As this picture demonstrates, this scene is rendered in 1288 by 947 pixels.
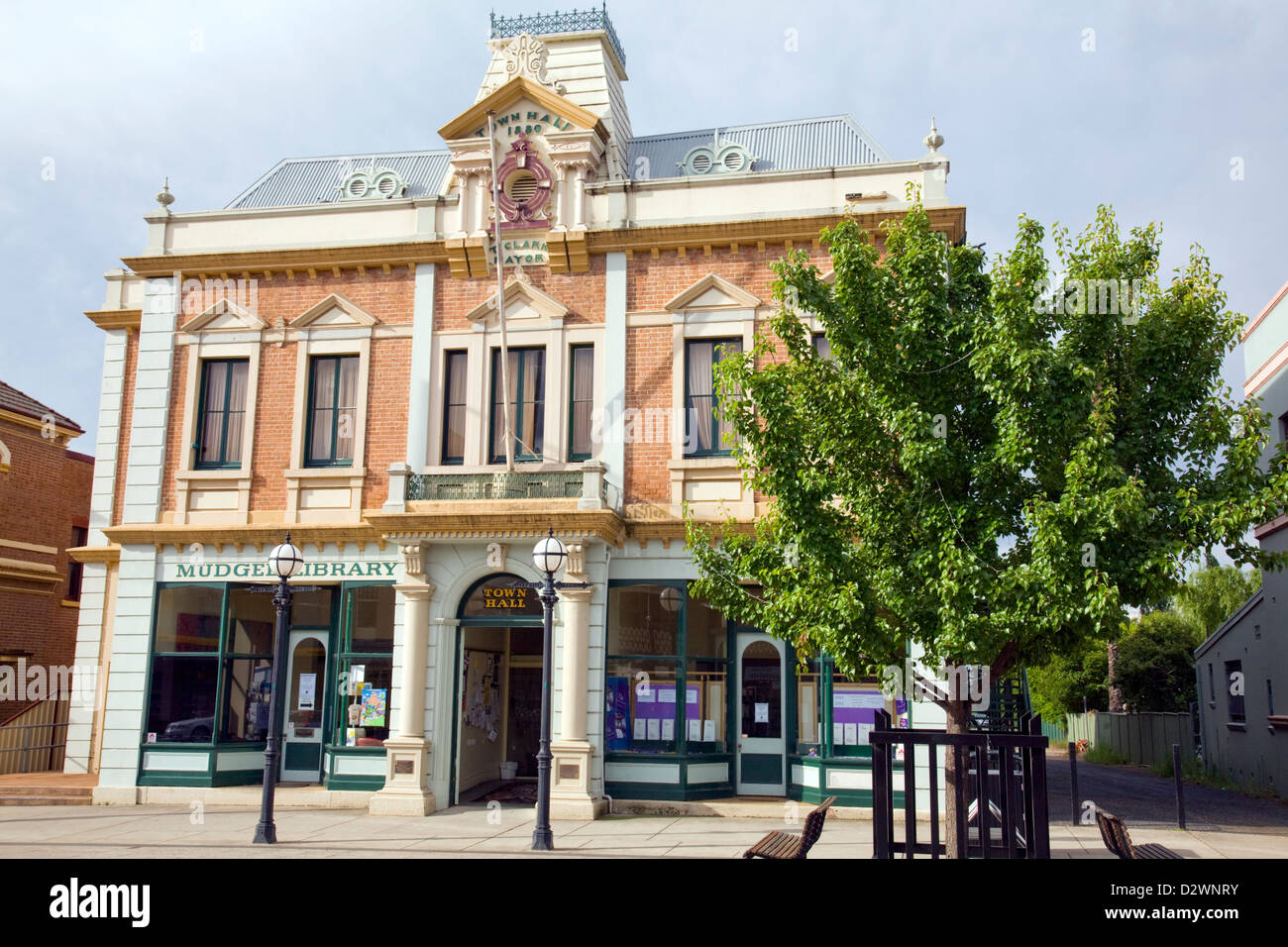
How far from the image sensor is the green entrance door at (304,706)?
729 inches

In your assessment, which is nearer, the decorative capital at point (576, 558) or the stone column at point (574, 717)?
the stone column at point (574, 717)

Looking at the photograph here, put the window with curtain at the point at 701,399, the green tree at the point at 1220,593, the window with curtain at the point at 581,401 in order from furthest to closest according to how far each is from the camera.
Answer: the green tree at the point at 1220,593 → the window with curtain at the point at 581,401 → the window with curtain at the point at 701,399

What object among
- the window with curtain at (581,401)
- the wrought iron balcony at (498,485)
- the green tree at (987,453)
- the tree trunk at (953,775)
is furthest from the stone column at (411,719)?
the tree trunk at (953,775)

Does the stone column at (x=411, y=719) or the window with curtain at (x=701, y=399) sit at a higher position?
the window with curtain at (x=701, y=399)

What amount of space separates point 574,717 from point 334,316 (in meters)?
8.73

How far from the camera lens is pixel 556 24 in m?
21.6

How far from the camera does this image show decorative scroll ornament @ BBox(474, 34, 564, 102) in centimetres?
1911

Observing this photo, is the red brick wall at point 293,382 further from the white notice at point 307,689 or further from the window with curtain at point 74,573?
the window with curtain at point 74,573

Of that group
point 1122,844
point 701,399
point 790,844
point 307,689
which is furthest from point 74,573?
point 1122,844

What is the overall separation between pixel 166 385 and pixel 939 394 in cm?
1479

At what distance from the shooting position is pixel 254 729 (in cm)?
1889

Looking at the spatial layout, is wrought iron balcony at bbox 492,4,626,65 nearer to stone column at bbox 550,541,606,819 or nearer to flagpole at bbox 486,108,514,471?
flagpole at bbox 486,108,514,471

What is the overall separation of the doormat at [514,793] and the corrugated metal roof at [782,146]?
11973 millimetres
